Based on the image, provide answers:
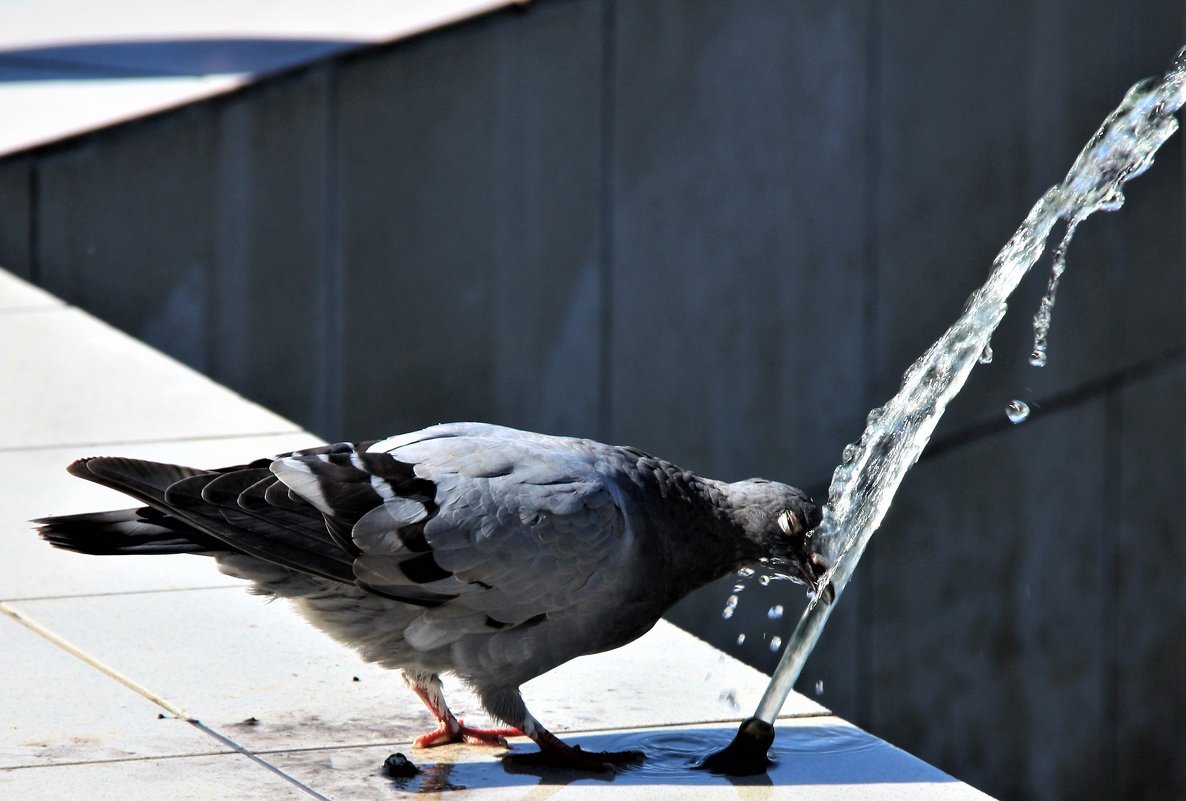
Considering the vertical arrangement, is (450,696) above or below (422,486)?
below

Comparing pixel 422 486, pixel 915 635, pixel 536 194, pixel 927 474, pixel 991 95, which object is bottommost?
pixel 915 635

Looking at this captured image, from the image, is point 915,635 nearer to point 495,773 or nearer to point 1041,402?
point 1041,402

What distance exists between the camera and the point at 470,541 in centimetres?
363

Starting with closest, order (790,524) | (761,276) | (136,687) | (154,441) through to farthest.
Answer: (790,524)
(136,687)
(154,441)
(761,276)

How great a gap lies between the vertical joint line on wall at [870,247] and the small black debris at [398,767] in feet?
19.8

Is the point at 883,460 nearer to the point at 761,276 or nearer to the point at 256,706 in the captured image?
the point at 256,706

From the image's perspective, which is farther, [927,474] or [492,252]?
[927,474]

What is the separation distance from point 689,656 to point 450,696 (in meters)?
0.73

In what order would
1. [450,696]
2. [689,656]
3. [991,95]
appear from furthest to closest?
1. [991,95]
2. [689,656]
3. [450,696]

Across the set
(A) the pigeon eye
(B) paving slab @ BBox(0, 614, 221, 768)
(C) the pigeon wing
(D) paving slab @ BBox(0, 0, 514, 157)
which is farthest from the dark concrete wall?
(A) the pigeon eye

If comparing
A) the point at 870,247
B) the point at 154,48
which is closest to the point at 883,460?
the point at 870,247

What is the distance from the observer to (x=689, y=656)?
458cm

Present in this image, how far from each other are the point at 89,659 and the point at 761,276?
5486 millimetres

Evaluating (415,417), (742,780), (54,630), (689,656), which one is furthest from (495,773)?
(415,417)
